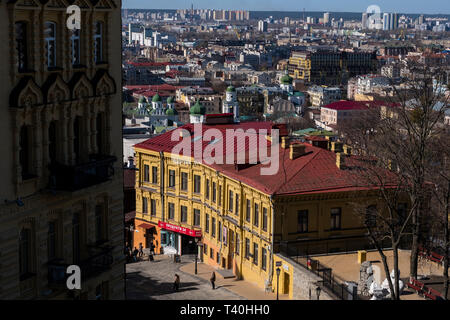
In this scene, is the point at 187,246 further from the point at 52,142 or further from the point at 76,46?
the point at 52,142

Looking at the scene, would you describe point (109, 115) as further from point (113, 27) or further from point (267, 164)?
point (267, 164)

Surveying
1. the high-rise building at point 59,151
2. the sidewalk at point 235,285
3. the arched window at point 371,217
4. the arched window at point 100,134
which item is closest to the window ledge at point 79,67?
the high-rise building at point 59,151

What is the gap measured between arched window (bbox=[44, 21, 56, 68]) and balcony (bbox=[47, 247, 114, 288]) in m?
4.39

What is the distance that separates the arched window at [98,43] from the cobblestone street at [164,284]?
17.0m

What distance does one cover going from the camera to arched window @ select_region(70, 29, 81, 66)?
61.5 feet

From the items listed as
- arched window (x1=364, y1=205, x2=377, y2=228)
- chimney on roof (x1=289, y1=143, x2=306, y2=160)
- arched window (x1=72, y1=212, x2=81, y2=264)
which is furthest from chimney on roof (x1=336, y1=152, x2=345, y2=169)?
arched window (x1=72, y1=212, x2=81, y2=264)

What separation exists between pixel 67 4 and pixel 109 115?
10.8 feet

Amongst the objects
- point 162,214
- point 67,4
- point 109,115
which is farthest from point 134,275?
point 67,4

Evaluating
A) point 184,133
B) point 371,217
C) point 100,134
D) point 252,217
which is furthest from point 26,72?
point 184,133

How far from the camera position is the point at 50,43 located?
18.0 m

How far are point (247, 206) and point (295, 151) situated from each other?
12.0ft

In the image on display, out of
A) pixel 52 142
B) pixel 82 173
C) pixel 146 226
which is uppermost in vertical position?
pixel 52 142

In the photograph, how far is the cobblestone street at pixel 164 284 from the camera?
121 ft

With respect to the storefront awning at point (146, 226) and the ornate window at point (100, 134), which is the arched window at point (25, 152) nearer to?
the ornate window at point (100, 134)
